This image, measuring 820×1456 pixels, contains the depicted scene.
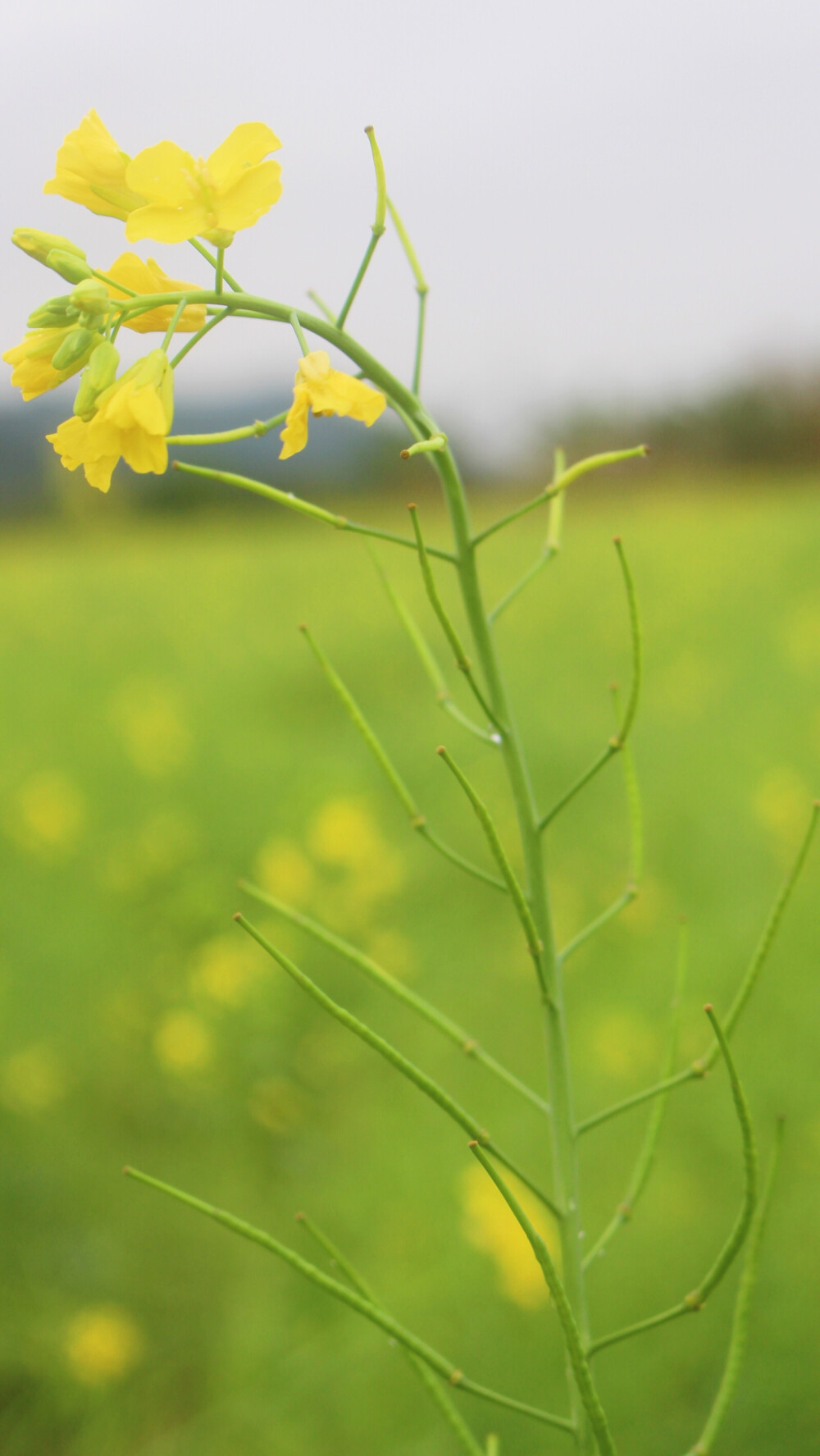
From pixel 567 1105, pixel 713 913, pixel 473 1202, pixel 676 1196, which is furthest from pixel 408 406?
pixel 713 913

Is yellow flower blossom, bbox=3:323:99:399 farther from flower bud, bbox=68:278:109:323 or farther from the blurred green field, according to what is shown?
the blurred green field

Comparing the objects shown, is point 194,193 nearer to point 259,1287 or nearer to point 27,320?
point 27,320

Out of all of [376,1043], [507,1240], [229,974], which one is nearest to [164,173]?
[376,1043]

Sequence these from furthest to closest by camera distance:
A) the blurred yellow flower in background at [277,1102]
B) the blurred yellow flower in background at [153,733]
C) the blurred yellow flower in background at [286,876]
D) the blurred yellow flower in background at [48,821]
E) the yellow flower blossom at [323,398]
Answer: the blurred yellow flower in background at [153,733]
the blurred yellow flower in background at [48,821]
the blurred yellow flower in background at [286,876]
the blurred yellow flower in background at [277,1102]
the yellow flower blossom at [323,398]

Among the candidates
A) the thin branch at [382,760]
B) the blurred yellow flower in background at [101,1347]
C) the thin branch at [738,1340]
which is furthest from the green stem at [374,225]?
the blurred yellow flower in background at [101,1347]

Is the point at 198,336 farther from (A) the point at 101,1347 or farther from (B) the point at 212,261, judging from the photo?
(A) the point at 101,1347

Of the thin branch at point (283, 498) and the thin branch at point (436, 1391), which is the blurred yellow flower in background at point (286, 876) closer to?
the thin branch at point (436, 1391)
